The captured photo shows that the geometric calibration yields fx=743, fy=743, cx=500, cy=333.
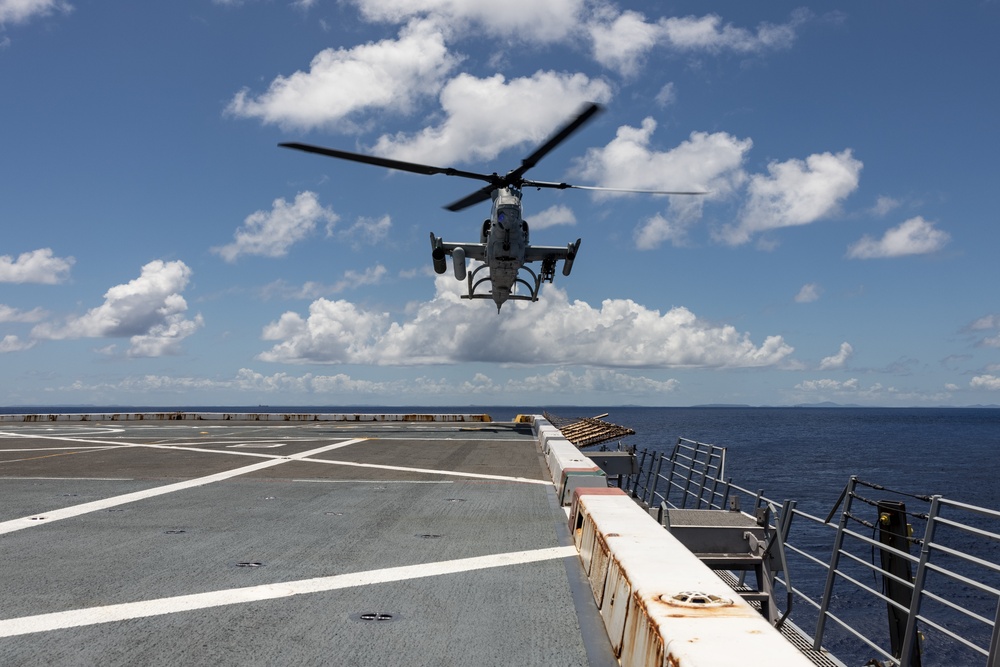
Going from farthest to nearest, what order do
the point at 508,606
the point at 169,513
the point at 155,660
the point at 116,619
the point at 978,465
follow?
the point at 978,465
the point at 169,513
the point at 508,606
the point at 116,619
the point at 155,660

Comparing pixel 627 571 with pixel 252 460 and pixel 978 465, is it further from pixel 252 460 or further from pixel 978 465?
pixel 978 465

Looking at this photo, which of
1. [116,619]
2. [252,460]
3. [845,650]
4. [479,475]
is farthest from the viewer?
[845,650]

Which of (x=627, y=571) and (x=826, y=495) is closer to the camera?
(x=627, y=571)

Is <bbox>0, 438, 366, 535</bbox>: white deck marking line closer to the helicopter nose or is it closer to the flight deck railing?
the flight deck railing

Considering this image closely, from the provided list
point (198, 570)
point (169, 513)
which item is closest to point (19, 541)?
Answer: point (169, 513)

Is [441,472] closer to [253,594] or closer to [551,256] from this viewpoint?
[253,594]

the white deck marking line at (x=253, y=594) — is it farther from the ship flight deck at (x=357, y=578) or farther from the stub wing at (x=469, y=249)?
the stub wing at (x=469, y=249)
